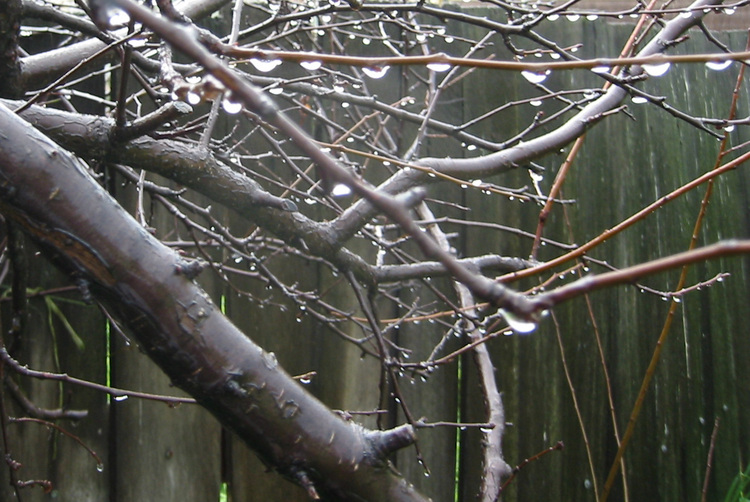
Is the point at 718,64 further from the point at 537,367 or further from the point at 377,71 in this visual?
the point at 537,367

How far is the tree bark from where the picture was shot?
72cm

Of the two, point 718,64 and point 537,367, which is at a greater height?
point 718,64

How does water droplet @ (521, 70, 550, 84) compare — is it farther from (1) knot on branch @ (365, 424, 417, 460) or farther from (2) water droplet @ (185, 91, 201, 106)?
(1) knot on branch @ (365, 424, 417, 460)

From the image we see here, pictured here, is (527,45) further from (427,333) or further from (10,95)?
(10,95)

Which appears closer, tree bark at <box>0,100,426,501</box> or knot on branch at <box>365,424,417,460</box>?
tree bark at <box>0,100,426,501</box>

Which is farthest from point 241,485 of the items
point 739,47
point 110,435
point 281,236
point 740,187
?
point 739,47

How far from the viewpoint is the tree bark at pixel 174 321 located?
2.35ft

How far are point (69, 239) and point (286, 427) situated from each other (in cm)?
37

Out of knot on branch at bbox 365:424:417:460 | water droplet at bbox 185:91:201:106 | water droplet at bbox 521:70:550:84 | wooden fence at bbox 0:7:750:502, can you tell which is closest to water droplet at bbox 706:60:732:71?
water droplet at bbox 521:70:550:84

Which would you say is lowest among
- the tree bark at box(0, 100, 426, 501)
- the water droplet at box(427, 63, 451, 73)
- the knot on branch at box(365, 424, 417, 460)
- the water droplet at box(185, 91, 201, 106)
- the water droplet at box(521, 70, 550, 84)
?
the knot on branch at box(365, 424, 417, 460)

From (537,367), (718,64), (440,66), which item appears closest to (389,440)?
(440,66)

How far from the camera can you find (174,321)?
0.75m

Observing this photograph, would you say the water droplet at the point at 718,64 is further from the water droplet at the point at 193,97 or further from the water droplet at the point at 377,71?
the water droplet at the point at 193,97

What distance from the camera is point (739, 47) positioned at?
85.4 inches
